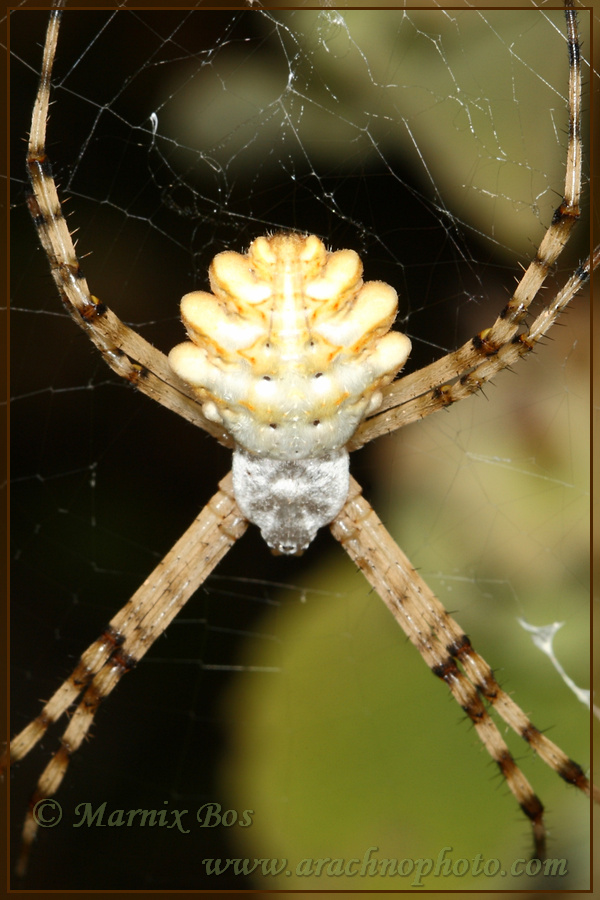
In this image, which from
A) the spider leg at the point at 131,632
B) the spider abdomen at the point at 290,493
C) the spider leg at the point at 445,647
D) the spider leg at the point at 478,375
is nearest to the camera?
the spider leg at the point at 478,375

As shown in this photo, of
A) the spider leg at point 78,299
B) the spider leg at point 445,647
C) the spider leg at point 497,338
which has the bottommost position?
the spider leg at point 445,647

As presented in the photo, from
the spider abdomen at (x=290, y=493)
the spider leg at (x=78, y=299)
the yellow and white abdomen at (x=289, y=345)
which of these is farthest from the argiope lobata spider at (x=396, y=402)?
the yellow and white abdomen at (x=289, y=345)

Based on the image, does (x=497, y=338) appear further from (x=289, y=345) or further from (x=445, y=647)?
Answer: (x=445, y=647)

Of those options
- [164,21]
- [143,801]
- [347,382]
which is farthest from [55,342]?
[143,801]

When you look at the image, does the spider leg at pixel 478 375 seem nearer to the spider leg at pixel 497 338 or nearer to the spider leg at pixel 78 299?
the spider leg at pixel 497 338

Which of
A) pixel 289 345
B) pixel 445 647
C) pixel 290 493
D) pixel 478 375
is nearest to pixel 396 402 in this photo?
pixel 478 375

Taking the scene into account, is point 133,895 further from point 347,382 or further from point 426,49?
point 426,49

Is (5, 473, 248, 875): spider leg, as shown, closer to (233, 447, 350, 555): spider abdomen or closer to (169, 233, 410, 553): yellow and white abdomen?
(233, 447, 350, 555): spider abdomen
